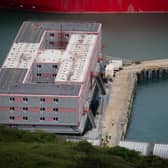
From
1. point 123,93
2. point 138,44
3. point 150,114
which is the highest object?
point 138,44

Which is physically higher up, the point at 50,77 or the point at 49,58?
the point at 49,58

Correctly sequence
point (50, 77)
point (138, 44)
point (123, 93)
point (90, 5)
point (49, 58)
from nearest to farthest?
point (50, 77) < point (49, 58) < point (123, 93) < point (138, 44) < point (90, 5)

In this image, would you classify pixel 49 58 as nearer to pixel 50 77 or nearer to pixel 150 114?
pixel 50 77

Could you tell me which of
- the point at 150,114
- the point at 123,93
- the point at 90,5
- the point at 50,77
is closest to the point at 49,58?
the point at 50,77

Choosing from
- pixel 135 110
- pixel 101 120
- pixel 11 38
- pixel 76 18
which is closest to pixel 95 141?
pixel 101 120

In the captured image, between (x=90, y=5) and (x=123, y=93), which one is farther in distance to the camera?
(x=90, y=5)

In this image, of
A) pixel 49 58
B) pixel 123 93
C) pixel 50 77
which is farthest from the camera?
pixel 123 93

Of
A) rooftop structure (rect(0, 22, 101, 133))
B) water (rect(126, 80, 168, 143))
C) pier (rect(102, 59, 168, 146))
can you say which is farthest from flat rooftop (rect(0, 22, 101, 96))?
water (rect(126, 80, 168, 143))

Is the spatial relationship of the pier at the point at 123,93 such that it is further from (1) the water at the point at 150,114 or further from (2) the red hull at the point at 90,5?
(2) the red hull at the point at 90,5
